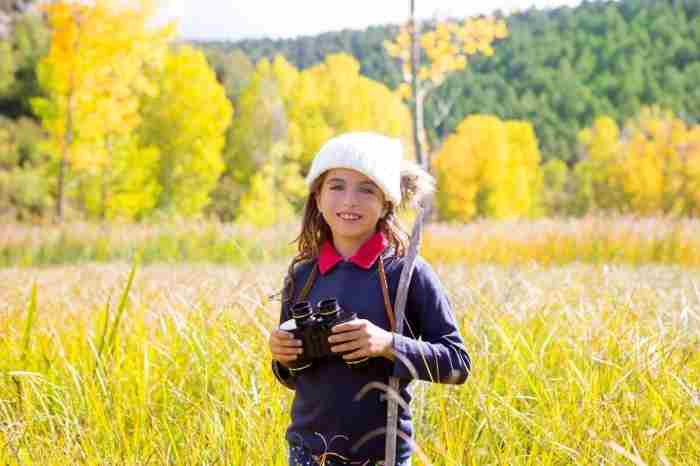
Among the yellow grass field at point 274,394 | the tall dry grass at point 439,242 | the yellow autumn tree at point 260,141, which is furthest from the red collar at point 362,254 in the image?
the yellow autumn tree at point 260,141

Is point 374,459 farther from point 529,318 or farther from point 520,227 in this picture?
point 520,227

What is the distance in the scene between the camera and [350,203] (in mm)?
1840


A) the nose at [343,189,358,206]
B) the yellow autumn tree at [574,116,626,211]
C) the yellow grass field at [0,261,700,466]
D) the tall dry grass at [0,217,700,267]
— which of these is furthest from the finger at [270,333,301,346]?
the yellow autumn tree at [574,116,626,211]

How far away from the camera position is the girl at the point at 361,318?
1.78m

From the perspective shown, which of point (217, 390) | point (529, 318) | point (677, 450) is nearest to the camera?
point (677, 450)

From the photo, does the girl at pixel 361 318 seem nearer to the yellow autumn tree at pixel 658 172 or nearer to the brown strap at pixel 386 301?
the brown strap at pixel 386 301

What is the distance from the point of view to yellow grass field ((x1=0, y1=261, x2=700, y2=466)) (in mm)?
2236

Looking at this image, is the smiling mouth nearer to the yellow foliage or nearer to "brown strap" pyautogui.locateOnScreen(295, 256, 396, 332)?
"brown strap" pyautogui.locateOnScreen(295, 256, 396, 332)

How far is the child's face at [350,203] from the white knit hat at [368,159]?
0.08ft

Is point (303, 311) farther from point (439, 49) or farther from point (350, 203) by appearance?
point (439, 49)

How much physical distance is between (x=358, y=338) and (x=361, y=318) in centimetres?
18

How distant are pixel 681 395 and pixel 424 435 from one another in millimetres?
770

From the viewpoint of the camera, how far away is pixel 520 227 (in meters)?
12.1

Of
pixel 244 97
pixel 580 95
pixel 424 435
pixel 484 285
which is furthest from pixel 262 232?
pixel 580 95
